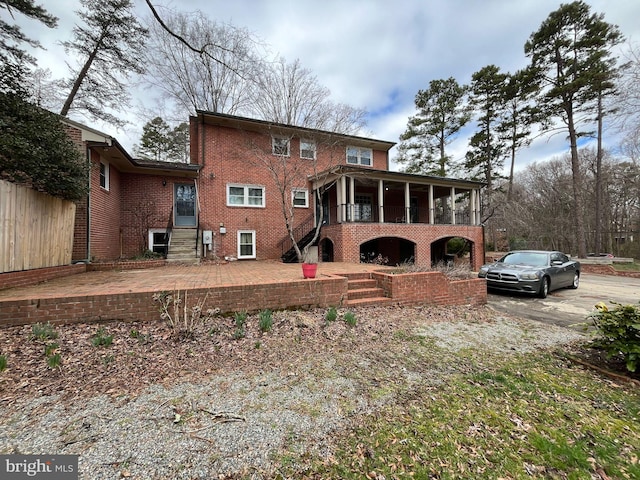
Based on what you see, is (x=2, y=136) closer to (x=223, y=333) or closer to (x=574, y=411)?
(x=223, y=333)

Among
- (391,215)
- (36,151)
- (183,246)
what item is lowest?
(183,246)

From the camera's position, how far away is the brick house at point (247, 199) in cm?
1152

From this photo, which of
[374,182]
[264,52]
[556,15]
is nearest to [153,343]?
[264,52]

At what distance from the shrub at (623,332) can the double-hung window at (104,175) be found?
13.4m

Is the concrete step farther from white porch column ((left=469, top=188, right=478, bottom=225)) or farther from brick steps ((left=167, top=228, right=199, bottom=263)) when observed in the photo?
white porch column ((left=469, top=188, right=478, bottom=225))

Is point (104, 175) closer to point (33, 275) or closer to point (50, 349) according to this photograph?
point (33, 275)

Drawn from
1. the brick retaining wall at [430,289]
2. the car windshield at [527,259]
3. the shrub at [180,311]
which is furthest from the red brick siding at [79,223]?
the car windshield at [527,259]

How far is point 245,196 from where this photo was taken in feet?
44.2

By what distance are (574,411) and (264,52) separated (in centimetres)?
891

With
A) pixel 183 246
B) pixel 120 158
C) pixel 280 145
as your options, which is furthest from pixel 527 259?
pixel 120 158

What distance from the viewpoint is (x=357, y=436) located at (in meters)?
2.12

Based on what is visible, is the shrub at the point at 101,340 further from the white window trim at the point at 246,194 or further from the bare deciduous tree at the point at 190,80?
the bare deciduous tree at the point at 190,80

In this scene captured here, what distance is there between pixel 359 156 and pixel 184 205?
10.4 meters

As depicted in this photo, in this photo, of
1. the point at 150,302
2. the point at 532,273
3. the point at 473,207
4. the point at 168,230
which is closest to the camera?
the point at 150,302
